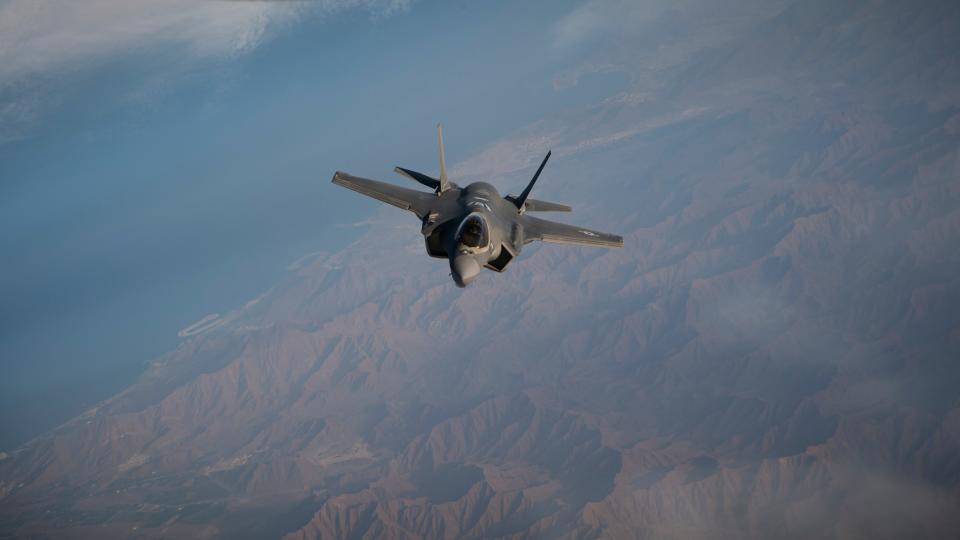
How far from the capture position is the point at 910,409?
164m

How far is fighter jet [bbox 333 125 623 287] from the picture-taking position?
15.0 m

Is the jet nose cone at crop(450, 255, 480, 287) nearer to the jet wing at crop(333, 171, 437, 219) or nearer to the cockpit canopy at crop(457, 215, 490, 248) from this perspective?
the cockpit canopy at crop(457, 215, 490, 248)

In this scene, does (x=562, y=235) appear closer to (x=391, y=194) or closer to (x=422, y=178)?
(x=422, y=178)

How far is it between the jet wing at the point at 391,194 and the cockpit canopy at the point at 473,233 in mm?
4667

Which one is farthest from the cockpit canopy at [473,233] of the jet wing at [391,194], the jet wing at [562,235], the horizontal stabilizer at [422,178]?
the horizontal stabilizer at [422,178]

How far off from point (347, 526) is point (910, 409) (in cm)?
19106

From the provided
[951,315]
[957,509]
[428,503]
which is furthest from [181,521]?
[951,315]

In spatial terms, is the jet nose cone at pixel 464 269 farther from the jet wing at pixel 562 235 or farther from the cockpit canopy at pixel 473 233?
the jet wing at pixel 562 235

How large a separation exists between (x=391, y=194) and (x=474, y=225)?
653 cm

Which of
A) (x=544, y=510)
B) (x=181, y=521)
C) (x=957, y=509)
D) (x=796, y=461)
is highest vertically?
(x=181, y=521)

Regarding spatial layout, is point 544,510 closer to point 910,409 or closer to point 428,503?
point 428,503

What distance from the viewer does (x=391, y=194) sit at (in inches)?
816

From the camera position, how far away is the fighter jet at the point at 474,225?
15.0m

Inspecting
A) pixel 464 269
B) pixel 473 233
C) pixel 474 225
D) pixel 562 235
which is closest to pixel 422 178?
pixel 562 235
